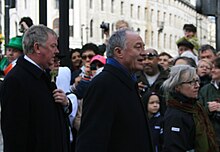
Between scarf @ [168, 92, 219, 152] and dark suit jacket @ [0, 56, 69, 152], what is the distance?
1.31m

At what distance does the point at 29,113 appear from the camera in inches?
173

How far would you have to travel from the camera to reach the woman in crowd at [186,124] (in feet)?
16.9

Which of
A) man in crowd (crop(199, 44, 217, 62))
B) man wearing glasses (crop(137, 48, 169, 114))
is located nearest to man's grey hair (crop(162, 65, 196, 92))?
man wearing glasses (crop(137, 48, 169, 114))

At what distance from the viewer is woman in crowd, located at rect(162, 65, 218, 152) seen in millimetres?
5164

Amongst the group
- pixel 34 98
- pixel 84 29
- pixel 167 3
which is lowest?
pixel 34 98

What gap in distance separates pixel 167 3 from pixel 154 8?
16.0 feet

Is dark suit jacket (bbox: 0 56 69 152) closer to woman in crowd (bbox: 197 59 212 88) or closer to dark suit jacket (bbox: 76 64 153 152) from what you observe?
dark suit jacket (bbox: 76 64 153 152)

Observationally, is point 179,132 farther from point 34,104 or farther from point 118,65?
point 34,104

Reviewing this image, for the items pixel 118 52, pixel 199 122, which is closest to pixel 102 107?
pixel 118 52

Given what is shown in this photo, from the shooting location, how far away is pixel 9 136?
4312 mm

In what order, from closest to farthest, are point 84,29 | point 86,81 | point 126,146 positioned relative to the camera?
point 126,146 < point 86,81 < point 84,29

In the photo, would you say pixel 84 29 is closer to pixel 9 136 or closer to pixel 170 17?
pixel 170 17

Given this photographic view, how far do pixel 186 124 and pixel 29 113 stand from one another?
1609 mm

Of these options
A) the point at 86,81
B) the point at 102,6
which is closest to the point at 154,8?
the point at 102,6
